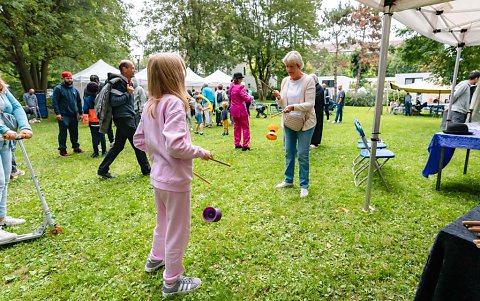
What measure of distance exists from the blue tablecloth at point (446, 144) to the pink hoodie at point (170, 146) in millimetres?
3684

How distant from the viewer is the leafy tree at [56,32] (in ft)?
41.8

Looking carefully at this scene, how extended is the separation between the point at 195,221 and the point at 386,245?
2.12 metres

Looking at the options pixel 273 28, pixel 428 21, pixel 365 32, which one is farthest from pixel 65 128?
pixel 365 32

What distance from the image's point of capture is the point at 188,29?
27.7 m

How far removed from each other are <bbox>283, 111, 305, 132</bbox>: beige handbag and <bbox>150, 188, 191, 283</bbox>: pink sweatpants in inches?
84.3

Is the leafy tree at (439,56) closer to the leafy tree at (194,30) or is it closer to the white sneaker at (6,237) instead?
the white sneaker at (6,237)

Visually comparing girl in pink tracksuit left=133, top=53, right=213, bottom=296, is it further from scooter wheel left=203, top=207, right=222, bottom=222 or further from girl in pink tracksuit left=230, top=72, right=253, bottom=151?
girl in pink tracksuit left=230, top=72, right=253, bottom=151

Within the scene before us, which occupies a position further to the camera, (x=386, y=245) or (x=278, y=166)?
(x=278, y=166)

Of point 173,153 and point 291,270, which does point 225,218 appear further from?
point 173,153

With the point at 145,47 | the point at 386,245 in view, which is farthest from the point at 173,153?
the point at 145,47

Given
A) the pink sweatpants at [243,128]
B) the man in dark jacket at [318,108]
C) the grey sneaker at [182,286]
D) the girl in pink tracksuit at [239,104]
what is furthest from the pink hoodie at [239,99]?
the grey sneaker at [182,286]

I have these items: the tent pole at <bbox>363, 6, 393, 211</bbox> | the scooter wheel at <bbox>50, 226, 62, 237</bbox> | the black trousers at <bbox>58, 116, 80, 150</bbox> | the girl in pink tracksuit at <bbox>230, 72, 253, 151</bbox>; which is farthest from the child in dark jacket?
the tent pole at <bbox>363, 6, 393, 211</bbox>

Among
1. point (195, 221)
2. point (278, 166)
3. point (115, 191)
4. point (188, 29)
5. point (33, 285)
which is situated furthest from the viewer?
point (188, 29)

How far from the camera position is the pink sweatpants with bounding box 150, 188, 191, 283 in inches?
78.8
